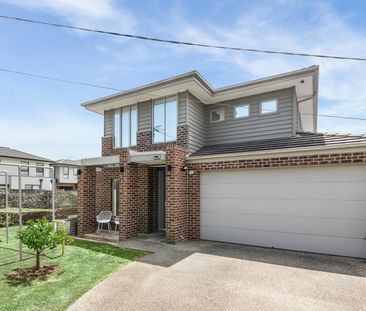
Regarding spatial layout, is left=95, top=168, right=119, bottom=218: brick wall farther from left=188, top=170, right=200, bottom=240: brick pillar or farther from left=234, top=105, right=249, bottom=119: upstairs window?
left=234, top=105, right=249, bottom=119: upstairs window

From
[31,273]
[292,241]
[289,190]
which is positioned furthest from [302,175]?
[31,273]

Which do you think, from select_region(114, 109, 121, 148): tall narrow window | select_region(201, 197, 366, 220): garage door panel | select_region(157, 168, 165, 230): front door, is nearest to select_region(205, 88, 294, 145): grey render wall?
select_region(157, 168, 165, 230): front door

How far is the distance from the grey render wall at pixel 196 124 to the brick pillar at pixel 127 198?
254 centimetres

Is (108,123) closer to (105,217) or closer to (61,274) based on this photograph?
(105,217)

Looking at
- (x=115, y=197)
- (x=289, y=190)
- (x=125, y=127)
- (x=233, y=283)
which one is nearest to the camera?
(x=233, y=283)

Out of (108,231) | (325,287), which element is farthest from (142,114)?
(325,287)

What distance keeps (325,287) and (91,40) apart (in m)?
8.95

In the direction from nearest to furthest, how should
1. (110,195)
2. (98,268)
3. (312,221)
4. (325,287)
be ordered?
1. (325,287)
2. (98,268)
3. (312,221)
4. (110,195)

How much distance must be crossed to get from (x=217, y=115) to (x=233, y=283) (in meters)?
7.62

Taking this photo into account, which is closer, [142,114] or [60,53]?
[60,53]

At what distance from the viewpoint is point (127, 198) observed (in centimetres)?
937

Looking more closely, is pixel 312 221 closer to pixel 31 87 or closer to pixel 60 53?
pixel 60 53

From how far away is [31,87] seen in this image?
9.64 metres

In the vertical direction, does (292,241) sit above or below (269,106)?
below
